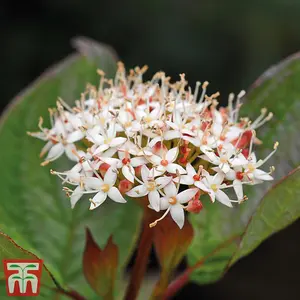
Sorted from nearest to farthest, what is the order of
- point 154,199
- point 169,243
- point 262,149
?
point 154,199, point 169,243, point 262,149

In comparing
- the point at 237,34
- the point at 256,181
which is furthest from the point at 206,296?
the point at 256,181

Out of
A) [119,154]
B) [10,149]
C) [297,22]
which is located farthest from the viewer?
[297,22]

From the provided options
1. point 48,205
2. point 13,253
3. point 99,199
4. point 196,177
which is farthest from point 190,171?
point 48,205

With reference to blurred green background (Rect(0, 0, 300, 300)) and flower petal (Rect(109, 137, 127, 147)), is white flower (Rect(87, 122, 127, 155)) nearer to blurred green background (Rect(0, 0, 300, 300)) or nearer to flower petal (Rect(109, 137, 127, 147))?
flower petal (Rect(109, 137, 127, 147))

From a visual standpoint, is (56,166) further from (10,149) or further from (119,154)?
(119,154)

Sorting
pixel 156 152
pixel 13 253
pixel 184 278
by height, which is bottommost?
pixel 184 278

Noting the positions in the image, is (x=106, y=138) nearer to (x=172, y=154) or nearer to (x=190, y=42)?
(x=172, y=154)

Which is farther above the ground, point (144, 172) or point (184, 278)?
point (144, 172)
